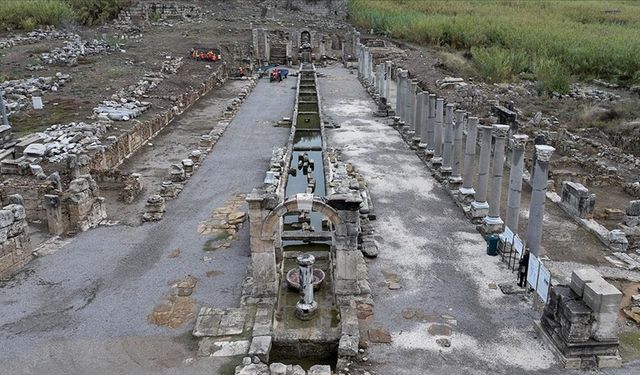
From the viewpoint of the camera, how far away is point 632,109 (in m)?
29.2

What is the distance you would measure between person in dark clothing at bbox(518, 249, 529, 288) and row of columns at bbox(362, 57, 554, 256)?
3.03 feet

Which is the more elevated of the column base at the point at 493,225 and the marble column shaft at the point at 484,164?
the marble column shaft at the point at 484,164

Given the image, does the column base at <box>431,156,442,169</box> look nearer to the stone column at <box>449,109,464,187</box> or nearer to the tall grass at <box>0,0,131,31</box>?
the stone column at <box>449,109,464,187</box>

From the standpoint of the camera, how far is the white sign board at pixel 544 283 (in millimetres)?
11859

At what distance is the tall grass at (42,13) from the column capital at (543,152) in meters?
47.4

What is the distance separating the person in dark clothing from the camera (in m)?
12.9

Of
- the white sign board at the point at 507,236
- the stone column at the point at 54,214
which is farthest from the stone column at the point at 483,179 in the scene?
the stone column at the point at 54,214

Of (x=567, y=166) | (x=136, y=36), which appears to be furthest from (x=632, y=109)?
(x=136, y=36)

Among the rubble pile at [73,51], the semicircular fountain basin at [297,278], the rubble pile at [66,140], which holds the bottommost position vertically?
the semicircular fountain basin at [297,278]

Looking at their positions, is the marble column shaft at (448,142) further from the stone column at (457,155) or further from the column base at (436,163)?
the column base at (436,163)

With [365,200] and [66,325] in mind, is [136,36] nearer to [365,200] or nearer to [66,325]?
[365,200]

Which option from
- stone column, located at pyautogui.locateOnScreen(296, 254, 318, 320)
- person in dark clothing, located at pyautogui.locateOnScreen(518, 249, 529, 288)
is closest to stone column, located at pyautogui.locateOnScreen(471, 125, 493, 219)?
person in dark clothing, located at pyautogui.locateOnScreen(518, 249, 529, 288)

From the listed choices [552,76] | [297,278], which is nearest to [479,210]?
[297,278]

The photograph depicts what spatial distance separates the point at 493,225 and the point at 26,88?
24580 mm
